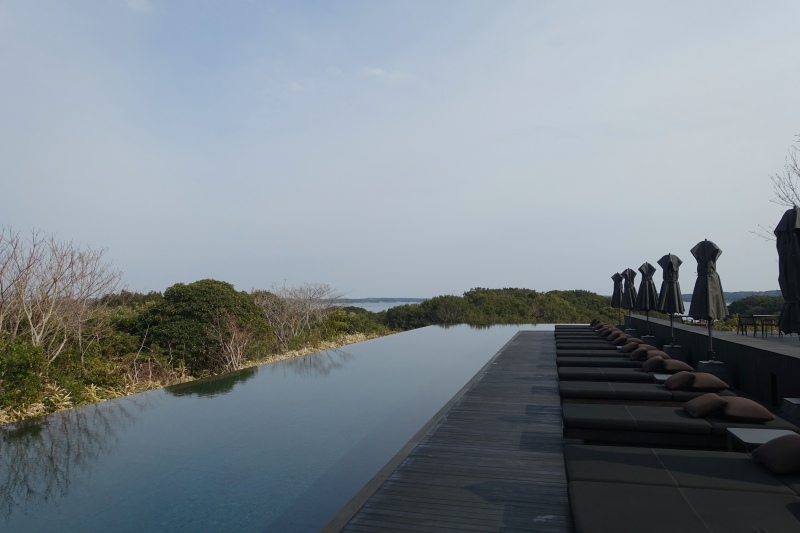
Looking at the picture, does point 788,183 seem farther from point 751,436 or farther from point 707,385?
point 751,436

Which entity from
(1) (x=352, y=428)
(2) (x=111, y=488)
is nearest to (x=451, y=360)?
(1) (x=352, y=428)

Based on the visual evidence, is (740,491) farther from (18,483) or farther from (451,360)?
(451,360)

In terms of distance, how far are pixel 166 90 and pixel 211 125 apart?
1487 millimetres

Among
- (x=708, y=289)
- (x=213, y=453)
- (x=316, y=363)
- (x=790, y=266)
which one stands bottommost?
(x=213, y=453)

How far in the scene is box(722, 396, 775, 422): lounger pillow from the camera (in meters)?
3.28

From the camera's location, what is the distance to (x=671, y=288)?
24.0ft

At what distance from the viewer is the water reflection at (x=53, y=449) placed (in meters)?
3.58

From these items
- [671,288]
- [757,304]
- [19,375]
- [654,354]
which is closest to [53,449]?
[19,375]

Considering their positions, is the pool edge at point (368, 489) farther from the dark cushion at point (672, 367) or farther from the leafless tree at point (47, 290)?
the leafless tree at point (47, 290)

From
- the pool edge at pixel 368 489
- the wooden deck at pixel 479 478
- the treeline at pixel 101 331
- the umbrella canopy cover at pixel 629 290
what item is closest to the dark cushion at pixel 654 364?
the wooden deck at pixel 479 478

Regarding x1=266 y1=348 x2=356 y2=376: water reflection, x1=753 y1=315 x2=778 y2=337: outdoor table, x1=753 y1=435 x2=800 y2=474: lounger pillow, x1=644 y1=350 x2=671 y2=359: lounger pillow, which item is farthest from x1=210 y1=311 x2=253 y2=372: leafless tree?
x1=753 y1=315 x2=778 y2=337: outdoor table

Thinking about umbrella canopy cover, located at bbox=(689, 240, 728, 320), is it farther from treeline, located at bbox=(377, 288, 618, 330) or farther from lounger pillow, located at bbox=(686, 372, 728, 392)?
treeline, located at bbox=(377, 288, 618, 330)

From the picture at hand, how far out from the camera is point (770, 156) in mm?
11281

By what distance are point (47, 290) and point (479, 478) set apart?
7.20 metres
